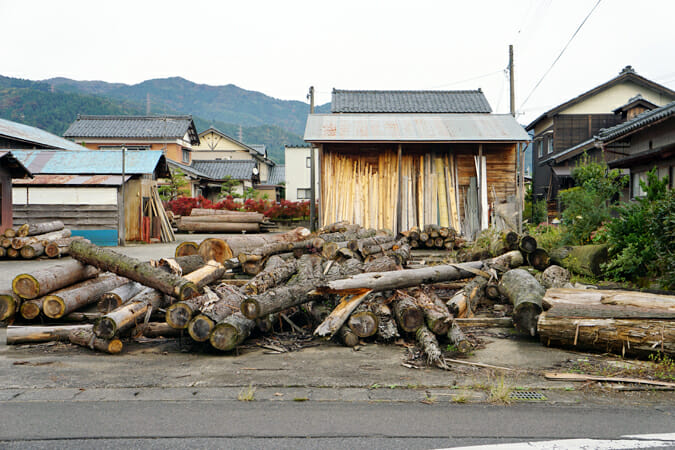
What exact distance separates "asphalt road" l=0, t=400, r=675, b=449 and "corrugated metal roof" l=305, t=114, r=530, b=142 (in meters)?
10.7

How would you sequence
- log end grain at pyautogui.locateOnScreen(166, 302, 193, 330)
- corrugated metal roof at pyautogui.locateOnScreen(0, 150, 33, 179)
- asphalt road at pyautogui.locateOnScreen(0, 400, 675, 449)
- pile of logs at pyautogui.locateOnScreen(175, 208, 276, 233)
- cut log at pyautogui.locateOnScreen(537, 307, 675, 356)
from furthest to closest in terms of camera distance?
pile of logs at pyautogui.locateOnScreen(175, 208, 276, 233)
corrugated metal roof at pyautogui.locateOnScreen(0, 150, 33, 179)
log end grain at pyautogui.locateOnScreen(166, 302, 193, 330)
cut log at pyautogui.locateOnScreen(537, 307, 675, 356)
asphalt road at pyautogui.locateOnScreen(0, 400, 675, 449)

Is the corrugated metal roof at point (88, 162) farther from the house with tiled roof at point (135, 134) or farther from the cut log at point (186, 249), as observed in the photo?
the house with tiled roof at point (135, 134)

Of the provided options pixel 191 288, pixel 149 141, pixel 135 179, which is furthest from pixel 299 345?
pixel 149 141

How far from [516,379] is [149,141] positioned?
132ft

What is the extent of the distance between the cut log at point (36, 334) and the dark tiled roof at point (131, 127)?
1387 inches

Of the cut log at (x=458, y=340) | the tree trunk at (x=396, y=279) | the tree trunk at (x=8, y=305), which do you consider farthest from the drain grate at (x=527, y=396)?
the tree trunk at (x=8, y=305)

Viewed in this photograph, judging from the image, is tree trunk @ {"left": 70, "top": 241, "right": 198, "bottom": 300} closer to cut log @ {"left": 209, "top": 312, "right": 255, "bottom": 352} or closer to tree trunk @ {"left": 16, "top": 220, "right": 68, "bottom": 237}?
cut log @ {"left": 209, "top": 312, "right": 255, "bottom": 352}

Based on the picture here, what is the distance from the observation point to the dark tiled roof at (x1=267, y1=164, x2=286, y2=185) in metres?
51.8

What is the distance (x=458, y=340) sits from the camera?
18.0ft

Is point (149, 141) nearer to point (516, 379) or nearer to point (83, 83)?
point (516, 379)

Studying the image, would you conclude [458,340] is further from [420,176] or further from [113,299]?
[420,176]

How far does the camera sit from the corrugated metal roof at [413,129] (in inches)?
557

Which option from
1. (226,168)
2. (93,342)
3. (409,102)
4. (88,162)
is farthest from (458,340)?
(226,168)

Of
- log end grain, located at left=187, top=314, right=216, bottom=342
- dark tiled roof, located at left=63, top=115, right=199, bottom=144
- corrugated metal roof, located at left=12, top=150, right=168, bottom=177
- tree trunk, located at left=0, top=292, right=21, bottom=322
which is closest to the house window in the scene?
dark tiled roof, located at left=63, top=115, right=199, bottom=144
